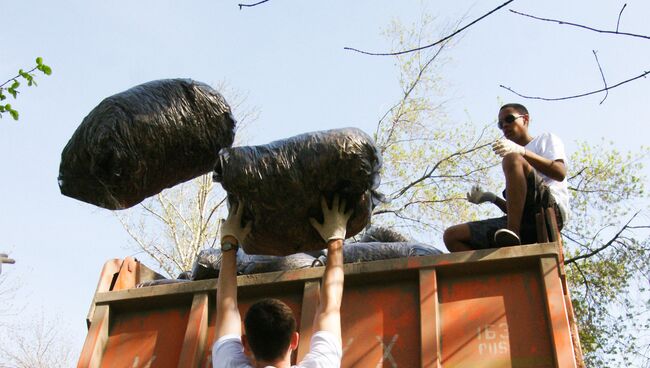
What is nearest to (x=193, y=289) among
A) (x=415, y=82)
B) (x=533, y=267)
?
(x=533, y=267)

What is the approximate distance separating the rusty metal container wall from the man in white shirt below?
287 millimetres

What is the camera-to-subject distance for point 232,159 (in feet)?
9.21

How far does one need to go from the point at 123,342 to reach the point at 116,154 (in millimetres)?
925

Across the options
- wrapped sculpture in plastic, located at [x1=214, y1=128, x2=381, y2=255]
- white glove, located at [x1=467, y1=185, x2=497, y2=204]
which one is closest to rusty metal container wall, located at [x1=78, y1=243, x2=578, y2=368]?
wrapped sculpture in plastic, located at [x1=214, y1=128, x2=381, y2=255]

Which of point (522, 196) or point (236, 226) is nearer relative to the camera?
point (236, 226)

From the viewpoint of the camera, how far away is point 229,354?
2.27 m

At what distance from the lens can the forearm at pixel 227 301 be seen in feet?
8.05

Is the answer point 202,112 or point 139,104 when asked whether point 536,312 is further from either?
point 139,104

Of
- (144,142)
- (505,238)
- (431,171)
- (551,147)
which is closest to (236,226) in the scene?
(144,142)

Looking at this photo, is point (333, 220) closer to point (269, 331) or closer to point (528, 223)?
point (269, 331)

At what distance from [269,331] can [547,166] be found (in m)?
2.06

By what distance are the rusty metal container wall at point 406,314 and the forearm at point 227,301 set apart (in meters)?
0.30

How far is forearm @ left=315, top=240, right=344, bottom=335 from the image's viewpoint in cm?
234

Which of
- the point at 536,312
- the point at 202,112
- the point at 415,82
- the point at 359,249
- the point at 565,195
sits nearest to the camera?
the point at 536,312
